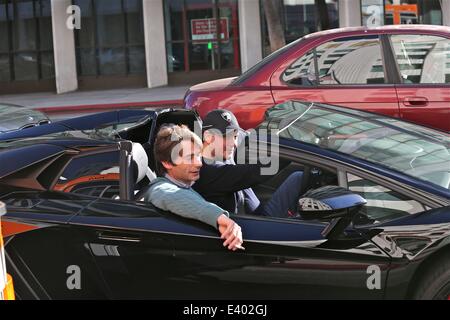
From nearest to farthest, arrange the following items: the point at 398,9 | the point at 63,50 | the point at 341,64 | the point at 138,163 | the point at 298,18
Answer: the point at 138,163 → the point at 341,64 → the point at 398,9 → the point at 298,18 → the point at 63,50

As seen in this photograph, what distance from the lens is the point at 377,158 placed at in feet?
11.0

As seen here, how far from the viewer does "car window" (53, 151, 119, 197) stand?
3447 millimetres

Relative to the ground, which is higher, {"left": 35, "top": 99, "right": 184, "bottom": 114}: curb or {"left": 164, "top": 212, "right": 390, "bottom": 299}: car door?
{"left": 35, "top": 99, "right": 184, "bottom": 114}: curb

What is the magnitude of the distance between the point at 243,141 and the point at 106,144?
0.73 meters

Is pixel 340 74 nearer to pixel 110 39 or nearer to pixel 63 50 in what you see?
pixel 110 39

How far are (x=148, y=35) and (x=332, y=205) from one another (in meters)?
20.5

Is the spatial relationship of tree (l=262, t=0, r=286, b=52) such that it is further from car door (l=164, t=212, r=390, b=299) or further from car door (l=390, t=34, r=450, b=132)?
car door (l=164, t=212, r=390, b=299)

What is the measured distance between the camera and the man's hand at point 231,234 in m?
3.04

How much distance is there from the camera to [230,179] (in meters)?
3.50

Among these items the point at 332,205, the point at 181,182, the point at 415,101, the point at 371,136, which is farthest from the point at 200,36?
the point at 332,205

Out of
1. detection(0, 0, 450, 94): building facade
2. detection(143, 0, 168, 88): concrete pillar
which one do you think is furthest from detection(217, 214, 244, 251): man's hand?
detection(143, 0, 168, 88): concrete pillar

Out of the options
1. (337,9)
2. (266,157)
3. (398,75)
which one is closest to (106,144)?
(266,157)

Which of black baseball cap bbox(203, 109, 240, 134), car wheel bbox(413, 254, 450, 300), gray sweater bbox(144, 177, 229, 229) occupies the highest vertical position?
black baseball cap bbox(203, 109, 240, 134)
